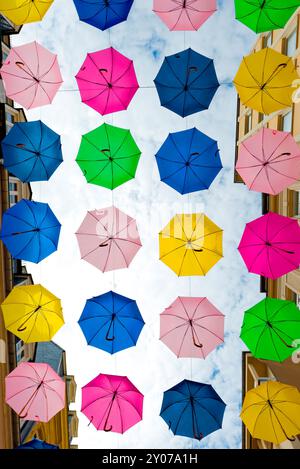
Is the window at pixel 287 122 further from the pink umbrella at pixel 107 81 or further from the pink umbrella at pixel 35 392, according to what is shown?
the pink umbrella at pixel 35 392

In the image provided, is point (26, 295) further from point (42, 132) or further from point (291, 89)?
point (291, 89)

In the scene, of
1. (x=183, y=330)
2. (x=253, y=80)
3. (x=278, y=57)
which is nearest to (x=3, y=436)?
(x=183, y=330)

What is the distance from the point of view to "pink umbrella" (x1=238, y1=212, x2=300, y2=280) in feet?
36.2

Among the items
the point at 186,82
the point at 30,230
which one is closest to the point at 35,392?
the point at 30,230

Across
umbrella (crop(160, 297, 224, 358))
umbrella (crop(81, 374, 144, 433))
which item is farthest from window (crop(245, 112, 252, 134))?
umbrella (crop(81, 374, 144, 433))

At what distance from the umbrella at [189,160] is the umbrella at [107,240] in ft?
6.18

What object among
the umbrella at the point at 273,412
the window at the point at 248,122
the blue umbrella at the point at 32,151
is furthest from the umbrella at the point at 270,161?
the window at the point at 248,122

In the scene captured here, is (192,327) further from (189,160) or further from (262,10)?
(262,10)

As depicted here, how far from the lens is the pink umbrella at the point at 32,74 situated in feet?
35.0

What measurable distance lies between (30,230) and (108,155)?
3.43 metres

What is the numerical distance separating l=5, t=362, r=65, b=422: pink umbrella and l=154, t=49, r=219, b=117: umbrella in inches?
359

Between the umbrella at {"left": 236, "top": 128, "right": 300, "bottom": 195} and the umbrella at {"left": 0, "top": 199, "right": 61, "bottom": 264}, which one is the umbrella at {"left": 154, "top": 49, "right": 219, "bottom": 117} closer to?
the umbrella at {"left": 236, "top": 128, "right": 300, "bottom": 195}

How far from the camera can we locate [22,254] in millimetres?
11555

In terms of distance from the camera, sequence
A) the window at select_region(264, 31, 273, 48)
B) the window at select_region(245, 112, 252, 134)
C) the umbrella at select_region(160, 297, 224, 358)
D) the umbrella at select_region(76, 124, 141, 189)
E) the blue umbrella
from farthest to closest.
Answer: the window at select_region(245, 112, 252, 134) → the window at select_region(264, 31, 273, 48) → the umbrella at select_region(160, 297, 224, 358) → the blue umbrella → the umbrella at select_region(76, 124, 141, 189)
